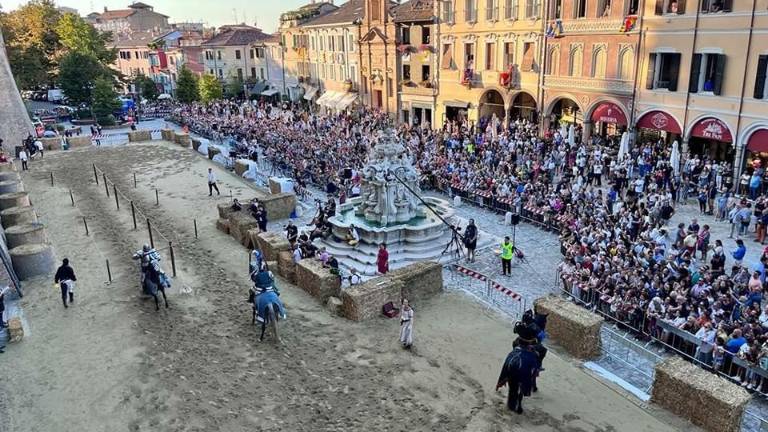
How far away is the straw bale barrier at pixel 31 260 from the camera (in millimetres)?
17562

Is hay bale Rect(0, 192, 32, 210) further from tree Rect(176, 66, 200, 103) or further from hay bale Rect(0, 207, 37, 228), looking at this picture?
tree Rect(176, 66, 200, 103)

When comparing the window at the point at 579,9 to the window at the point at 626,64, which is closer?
the window at the point at 626,64

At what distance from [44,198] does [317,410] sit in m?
22.5

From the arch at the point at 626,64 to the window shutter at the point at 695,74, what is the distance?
3.22 meters

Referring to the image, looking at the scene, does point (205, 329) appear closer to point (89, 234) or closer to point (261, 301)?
point (261, 301)

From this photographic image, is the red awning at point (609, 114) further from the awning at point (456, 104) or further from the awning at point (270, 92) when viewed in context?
the awning at point (270, 92)

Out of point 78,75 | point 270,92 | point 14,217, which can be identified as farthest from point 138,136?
point 270,92

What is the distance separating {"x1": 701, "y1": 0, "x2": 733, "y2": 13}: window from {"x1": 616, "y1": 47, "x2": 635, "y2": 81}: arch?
402 centimetres

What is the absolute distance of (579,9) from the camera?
32656 mm

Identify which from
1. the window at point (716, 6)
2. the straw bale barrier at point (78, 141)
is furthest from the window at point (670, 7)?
the straw bale barrier at point (78, 141)

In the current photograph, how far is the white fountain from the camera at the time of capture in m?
20.3

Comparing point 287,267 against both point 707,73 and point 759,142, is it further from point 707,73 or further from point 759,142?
point 707,73

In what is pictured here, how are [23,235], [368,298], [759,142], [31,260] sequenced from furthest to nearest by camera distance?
[759,142]
[23,235]
[31,260]
[368,298]

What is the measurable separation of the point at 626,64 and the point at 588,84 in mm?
2573
